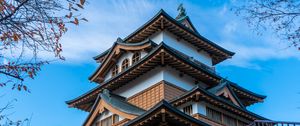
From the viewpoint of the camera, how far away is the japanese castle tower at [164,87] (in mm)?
15914

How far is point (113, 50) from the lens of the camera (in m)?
21.9

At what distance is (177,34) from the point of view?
21547mm

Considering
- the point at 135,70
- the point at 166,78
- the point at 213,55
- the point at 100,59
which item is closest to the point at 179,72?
the point at 166,78

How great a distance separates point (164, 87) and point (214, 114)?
2.91 metres

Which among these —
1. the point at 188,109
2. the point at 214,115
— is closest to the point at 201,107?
the point at 188,109

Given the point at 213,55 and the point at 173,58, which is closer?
the point at 173,58

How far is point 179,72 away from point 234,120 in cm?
394

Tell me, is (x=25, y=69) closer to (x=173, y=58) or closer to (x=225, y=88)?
(x=173, y=58)

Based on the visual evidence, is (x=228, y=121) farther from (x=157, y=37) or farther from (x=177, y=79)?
(x=157, y=37)

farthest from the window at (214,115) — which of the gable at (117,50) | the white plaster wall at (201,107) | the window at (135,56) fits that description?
the window at (135,56)

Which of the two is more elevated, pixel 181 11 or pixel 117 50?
pixel 181 11

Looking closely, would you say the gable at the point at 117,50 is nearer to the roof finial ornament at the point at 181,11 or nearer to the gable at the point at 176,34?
the gable at the point at 176,34

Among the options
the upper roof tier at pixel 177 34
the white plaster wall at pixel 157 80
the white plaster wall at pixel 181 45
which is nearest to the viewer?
the white plaster wall at pixel 157 80

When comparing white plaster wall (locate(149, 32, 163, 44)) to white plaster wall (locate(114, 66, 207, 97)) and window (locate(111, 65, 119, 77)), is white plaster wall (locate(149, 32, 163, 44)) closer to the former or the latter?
white plaster wall (locate(114, 66, 207, 97))
